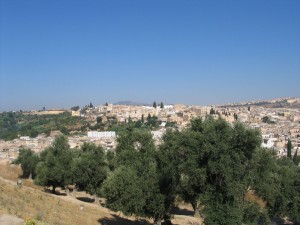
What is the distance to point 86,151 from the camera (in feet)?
112

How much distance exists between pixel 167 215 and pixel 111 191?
3719mm

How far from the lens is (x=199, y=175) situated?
18.1 meters

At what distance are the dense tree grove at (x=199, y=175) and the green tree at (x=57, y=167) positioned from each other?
3309mm

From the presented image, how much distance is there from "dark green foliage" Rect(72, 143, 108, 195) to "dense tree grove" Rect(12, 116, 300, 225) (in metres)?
0.09

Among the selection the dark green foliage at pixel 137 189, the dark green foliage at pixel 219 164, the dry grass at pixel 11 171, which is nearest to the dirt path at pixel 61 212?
the dark green foliage at pixel 137 189

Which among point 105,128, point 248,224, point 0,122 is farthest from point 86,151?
point 0,122

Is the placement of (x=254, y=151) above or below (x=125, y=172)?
above

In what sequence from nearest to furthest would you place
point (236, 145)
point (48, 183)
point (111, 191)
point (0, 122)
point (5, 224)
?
point (5, 224), point (236, 145), point (111, 191), point (48, 183), point (0, 122)

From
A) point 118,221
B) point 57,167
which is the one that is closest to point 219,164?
point 118,221

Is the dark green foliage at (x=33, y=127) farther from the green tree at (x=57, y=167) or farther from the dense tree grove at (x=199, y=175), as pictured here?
the dense tree grove at (x=199, y=175)

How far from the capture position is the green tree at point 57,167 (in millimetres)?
35094

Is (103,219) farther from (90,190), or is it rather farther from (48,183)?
(48,183)

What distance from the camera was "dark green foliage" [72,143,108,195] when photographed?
105 ft

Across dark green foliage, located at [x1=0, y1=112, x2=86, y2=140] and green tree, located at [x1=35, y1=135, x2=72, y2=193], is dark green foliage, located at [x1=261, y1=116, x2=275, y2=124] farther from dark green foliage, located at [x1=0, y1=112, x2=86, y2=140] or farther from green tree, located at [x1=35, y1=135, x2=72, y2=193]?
green tree, located at [x1=35, y1=135, x2=72, y2=193]
